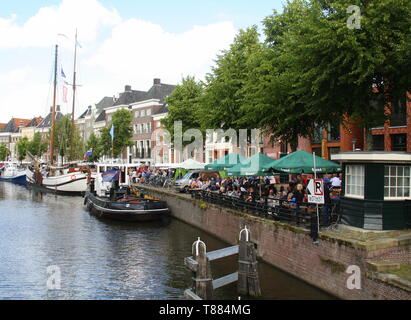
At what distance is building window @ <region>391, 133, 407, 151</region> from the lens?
2920 cm

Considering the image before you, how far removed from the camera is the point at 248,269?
12633 millimetres

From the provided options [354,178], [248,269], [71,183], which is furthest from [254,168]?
[71,183]

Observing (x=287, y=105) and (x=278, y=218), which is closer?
(x=278, y=218)

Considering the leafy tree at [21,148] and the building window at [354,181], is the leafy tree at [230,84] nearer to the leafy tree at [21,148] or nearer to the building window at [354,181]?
the building window at [354,181]

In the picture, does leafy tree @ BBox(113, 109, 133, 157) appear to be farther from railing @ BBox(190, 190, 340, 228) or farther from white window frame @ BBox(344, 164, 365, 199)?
white window frame @ BBox(344, 164, 365, 199)

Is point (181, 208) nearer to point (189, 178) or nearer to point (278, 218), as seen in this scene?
point (189, 178)

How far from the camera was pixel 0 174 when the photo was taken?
89.2 m

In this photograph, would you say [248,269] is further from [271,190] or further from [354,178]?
[271,190]

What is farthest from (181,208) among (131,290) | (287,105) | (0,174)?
(0,174)

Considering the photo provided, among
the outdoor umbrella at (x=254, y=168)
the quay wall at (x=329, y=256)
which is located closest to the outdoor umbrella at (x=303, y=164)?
the outdoor umbrella at (x=254, y=168)

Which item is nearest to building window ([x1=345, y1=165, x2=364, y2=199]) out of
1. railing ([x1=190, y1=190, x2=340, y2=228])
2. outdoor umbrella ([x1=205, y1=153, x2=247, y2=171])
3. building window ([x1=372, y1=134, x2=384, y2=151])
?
railing ([x1=190, y1=190, x2=340, y2=228])

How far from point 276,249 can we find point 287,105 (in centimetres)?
937

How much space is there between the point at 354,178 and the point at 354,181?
9 centimetres

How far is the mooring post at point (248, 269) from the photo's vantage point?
12547mm
